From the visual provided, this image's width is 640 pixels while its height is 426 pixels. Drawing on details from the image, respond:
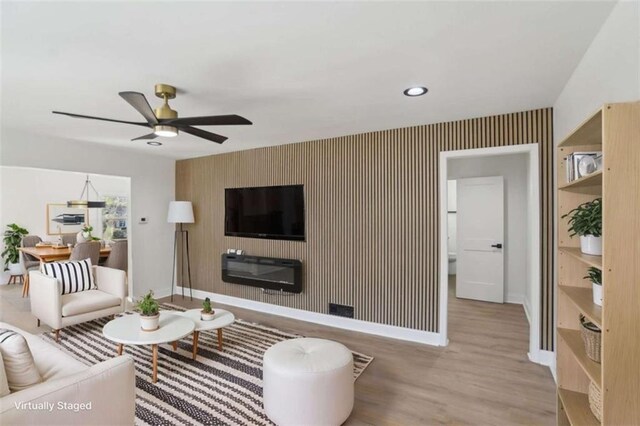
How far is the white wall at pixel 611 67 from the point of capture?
1.33 m

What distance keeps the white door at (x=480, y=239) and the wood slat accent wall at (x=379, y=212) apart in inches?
86.6

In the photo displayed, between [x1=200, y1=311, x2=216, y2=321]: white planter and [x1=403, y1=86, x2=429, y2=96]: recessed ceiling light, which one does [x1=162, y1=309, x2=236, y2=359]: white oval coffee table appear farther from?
[x1=403, y1=86, x2=429, y2=96]: recessed ceiling light

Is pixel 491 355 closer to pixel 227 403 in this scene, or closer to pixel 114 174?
pixel 227 403

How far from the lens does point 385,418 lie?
2221 mm

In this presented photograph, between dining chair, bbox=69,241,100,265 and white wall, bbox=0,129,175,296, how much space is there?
670 mm

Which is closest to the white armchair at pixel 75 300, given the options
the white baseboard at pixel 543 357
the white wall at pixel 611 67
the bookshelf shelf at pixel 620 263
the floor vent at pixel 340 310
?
the floor vent at pixel 340 310

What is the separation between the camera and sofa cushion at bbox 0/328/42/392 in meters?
1.51

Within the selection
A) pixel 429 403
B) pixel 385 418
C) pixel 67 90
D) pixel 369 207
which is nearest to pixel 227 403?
pixel 385 418

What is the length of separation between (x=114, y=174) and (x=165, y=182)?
2.89ft

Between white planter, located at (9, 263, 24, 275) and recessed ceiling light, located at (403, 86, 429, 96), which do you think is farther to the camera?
white planter, located at (9, 263, 24, 275)

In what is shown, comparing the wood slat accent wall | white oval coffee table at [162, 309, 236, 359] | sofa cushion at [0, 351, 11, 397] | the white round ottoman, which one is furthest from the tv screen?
sofa cushion at [0, 351, 11, 397]

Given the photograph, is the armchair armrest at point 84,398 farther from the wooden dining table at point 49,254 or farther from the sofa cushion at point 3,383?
the wooden dining table at point 49,254

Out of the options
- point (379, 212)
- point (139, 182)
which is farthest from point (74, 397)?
point (139, 182)

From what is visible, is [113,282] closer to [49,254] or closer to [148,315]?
[148,315]
